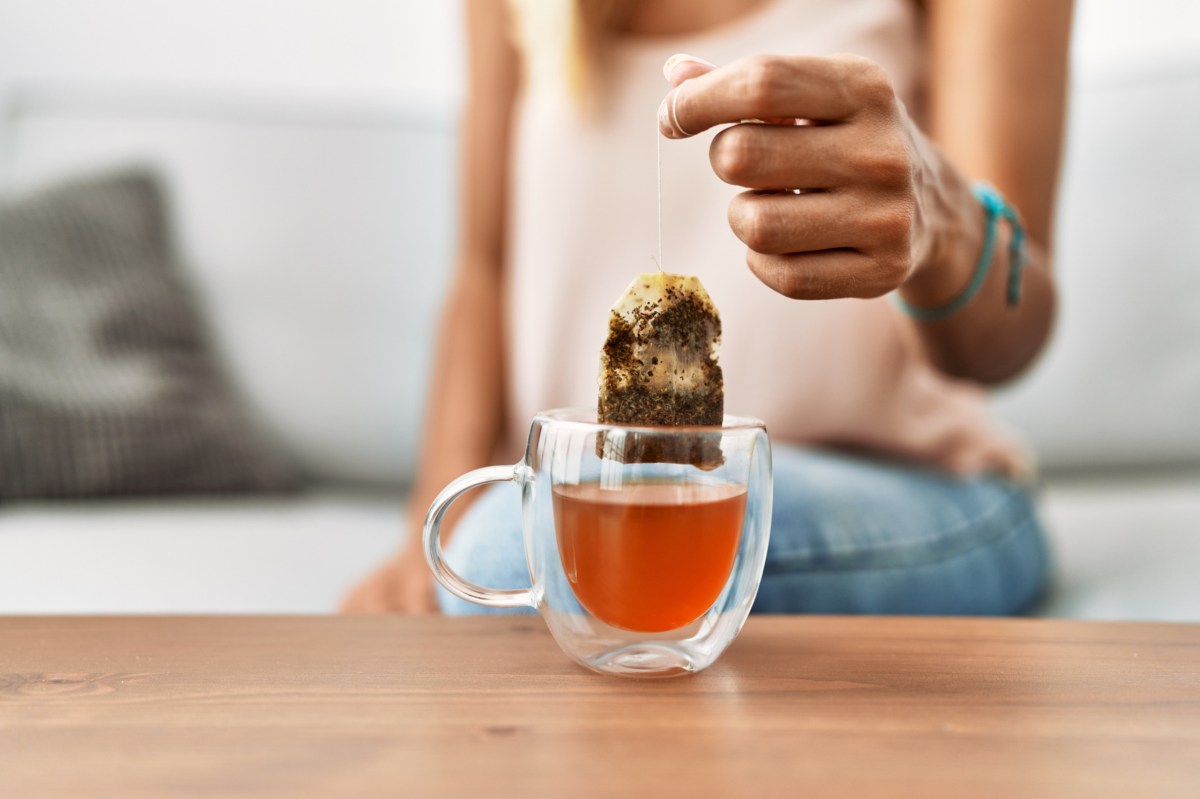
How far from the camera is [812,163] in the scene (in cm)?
53

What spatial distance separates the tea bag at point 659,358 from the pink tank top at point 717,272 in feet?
1.65

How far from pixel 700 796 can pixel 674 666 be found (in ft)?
0.50

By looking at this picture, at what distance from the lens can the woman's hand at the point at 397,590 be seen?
101 cm

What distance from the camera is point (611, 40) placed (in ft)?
3.90

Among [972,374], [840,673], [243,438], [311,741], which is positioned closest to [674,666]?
[840,673]

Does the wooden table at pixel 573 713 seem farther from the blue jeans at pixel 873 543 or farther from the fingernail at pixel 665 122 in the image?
the fingernail at pixel 665 122

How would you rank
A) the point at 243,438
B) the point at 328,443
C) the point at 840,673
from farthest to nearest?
1. the point at 328,443
2. the point at 243,438
3. the point at 840,673

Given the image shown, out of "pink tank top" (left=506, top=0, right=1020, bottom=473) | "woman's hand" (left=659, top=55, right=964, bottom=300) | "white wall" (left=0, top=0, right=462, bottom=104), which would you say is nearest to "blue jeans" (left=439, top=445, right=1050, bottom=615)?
"pink tank top" (left=506, top=0, right=1020, bottom=473)

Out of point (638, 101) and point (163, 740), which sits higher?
point (638, 101)

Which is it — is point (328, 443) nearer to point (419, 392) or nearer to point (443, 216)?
point (419, 392)

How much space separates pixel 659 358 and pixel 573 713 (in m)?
0.18

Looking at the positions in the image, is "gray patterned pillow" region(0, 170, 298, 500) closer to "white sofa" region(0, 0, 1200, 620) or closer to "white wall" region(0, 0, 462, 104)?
"white sofa" region(0, 0, 1200, 620)

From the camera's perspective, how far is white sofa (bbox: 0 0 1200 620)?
49.9 inches

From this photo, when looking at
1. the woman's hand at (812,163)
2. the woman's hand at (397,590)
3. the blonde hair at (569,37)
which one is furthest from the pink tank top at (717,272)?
the woman's hand at (812,163)
